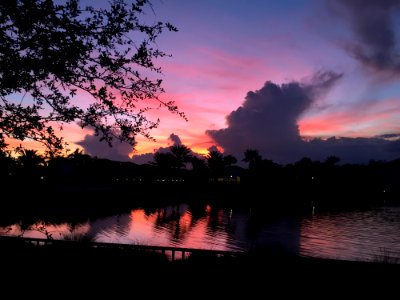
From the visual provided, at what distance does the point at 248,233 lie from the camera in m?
37.2

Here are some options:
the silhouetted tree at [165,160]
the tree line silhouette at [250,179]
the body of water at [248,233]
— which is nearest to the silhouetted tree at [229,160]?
the tree line silhouette at [250,179]

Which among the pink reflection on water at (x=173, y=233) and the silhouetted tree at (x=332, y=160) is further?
the silhouetted tree at (x=332, y=160)

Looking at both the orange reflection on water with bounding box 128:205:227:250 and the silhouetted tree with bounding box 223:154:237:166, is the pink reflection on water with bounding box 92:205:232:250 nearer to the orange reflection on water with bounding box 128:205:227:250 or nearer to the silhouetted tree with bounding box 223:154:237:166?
the orange reflection on water with bounding box 128:205:227:250

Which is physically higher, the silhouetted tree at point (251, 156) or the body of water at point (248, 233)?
the silhouetted tree at point (251, 156)

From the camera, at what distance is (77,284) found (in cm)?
843

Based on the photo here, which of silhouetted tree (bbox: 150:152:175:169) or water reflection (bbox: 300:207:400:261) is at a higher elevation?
silhouetted tree (bbox: 150:152:175:169)

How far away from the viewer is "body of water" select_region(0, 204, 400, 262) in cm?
2855

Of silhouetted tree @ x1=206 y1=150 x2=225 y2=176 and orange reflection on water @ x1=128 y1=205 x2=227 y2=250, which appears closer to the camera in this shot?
orange reflection on water @ x1=128 y1=205 x2=227 y2=250

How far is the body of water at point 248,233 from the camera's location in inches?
1124

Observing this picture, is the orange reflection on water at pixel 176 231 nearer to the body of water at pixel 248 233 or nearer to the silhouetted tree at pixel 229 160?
the body of water at pixel 248 233

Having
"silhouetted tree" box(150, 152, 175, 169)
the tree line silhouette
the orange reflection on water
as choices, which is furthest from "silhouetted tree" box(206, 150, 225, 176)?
the orange reflection on water

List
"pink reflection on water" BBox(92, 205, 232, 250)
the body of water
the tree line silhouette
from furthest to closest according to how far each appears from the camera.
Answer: the tree line silhouette < "pink reflection on water" BBox(92, 205, 232, 250) < the body of water

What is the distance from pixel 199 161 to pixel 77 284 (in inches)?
4160

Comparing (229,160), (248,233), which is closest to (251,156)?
(229,160)
